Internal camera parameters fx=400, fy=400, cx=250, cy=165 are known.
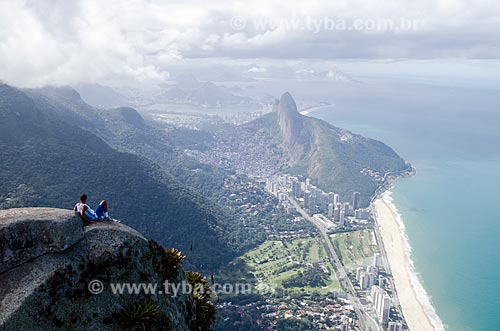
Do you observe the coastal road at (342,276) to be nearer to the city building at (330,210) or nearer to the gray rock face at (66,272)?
the city building at (330,210)

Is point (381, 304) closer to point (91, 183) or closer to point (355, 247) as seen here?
point (355, 247)

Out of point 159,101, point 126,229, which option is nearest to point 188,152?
point 126,229

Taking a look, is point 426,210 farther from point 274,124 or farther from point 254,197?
point 274,124

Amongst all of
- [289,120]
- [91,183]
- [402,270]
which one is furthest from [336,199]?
[289,120]

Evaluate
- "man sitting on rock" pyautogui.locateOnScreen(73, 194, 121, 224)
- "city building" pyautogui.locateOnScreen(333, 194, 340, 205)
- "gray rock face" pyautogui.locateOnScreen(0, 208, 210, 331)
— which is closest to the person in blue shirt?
"man sitting on rock" pyautogui.locateOnScreen(73, 194, 121, 224)

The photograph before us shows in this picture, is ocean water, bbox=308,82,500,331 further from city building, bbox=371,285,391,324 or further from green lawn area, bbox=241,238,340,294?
green lawn area, bbox=241,238,340,294

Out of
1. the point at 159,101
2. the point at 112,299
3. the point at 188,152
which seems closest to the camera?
the point at 112,299
